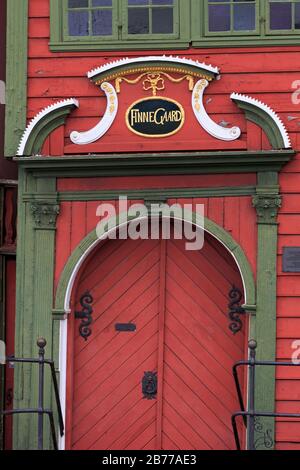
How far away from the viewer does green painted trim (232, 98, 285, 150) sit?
8617mm

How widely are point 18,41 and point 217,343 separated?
3351mm

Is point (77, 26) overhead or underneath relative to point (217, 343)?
overhead

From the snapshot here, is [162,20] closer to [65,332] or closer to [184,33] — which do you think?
[184,33]

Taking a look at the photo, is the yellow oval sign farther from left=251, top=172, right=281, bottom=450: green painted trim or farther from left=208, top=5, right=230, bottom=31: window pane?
left=251, top=172, right=281, bottom=450: green painted trim

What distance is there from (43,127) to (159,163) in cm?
113

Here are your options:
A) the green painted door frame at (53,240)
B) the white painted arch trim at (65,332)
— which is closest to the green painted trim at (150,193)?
the green painted door frame at (53,240)

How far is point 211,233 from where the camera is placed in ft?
28.6

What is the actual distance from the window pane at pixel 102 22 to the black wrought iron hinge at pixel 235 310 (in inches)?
105

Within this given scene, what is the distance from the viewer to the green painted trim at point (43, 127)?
347 inches

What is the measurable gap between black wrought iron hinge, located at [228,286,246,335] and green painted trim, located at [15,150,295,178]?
1134 mm

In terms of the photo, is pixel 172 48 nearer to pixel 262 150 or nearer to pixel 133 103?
pixel 133 103
